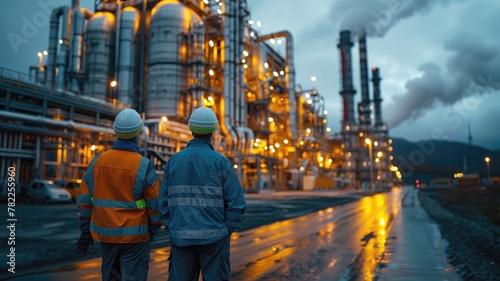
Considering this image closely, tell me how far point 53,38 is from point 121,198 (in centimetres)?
4587

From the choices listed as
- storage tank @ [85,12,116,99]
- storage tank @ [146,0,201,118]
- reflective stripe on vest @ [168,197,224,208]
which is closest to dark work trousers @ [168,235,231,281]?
reflective stripe on vest @ [168,197,224,208]

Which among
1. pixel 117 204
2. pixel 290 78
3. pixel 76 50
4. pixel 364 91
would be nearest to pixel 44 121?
pixel 76 50

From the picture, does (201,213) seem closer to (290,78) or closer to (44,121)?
(44,121)

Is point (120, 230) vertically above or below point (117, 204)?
below

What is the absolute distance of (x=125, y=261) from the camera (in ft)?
9.64

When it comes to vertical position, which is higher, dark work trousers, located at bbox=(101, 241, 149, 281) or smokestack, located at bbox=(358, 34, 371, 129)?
smokestack, located at bbox=(358, 34, 371, 129)

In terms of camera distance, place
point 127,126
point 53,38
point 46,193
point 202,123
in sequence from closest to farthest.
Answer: point 202,123, point 127,126, point 46,193, point 53,38

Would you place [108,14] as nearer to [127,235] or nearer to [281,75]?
[281,75]

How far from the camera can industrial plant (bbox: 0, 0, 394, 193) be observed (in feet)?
81.5

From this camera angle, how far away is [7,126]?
21.8 meters

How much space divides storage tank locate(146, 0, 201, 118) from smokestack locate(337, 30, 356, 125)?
43.0 m

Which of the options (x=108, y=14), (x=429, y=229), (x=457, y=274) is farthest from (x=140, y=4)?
(x=457, y=274)

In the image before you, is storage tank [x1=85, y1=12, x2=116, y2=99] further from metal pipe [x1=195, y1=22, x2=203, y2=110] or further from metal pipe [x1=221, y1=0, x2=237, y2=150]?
metal pipe [x1=221, y1=0, x2=237, y2=150]

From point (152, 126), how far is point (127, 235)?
98.9 ft
